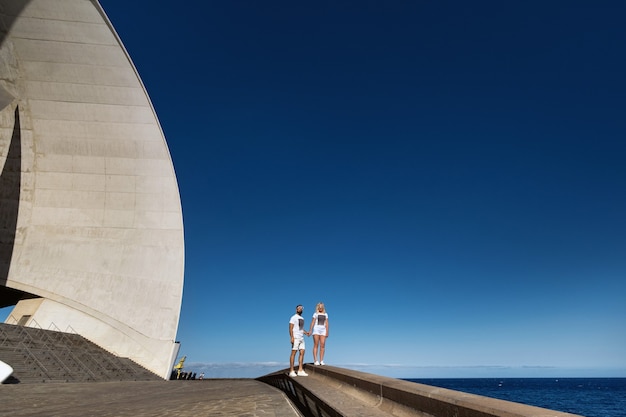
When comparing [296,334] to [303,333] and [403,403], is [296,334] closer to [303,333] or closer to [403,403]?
[303,333]

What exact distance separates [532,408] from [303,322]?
5.88 metres

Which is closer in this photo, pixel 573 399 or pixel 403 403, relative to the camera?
pixel 403 403

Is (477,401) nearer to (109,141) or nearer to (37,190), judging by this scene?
(109,141)

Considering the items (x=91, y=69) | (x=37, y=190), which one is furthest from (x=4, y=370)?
(x=91, y=69)

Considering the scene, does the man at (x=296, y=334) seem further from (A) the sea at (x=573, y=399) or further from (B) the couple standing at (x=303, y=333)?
(A) the sea at (x=573, y=399)

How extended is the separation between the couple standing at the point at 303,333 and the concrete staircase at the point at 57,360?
284 inches

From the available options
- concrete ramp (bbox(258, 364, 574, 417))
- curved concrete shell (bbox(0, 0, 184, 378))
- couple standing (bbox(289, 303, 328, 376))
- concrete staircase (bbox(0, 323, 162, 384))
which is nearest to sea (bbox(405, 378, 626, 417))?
couple standing (bbox(289, 303, 328, 376))

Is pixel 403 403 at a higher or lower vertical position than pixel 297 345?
lower

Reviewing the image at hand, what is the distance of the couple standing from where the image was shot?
6.98 metres

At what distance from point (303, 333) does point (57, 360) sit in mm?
9455

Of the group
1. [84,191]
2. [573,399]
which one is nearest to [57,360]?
[84,191]

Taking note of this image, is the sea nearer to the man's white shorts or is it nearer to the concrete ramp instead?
the man's white shorts

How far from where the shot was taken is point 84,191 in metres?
18.5

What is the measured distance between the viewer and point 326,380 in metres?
5.68
